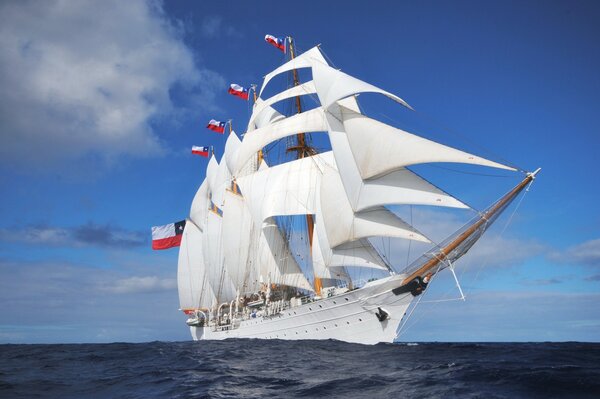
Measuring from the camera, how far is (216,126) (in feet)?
197

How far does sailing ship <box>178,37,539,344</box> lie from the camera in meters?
27.6

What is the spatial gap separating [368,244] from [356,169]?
6.42 meters

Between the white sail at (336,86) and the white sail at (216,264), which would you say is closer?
the white sail at (336,86)

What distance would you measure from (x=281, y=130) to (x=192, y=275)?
26494 mm


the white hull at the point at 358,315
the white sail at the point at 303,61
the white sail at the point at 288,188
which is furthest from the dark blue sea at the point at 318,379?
the white sail at the point at 303,61

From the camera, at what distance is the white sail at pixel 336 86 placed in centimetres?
3033

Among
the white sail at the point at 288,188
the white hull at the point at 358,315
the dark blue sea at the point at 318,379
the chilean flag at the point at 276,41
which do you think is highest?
the chilean flag at the point at 276,41

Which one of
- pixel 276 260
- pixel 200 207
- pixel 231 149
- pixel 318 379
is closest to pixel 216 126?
pixel 231 149

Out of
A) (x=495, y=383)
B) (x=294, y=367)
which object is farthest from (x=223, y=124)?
(x=495, y=383)

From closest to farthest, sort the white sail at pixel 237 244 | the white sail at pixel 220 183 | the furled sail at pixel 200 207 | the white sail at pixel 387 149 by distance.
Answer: the white sail at pixel 387 149 < the white sail at pixel 237 244 < the white sail at pixel 220 183 < the furled sail at pixel 200 207

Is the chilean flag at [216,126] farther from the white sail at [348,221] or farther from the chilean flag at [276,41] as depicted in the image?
the white sail at [348,221]

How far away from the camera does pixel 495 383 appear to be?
1283cm

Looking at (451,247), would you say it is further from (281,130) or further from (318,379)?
(281,130)

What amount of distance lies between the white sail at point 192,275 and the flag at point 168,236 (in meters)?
2.30
